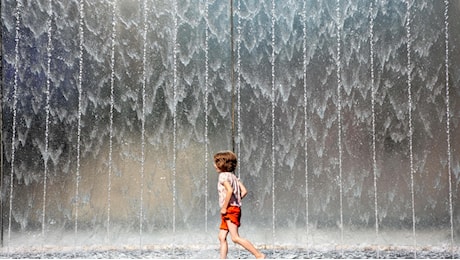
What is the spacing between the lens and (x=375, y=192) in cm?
795

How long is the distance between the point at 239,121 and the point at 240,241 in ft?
9.93

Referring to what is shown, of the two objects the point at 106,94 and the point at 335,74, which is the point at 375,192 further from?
the point at 106,94

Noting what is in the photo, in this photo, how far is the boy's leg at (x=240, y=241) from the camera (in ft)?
17.4

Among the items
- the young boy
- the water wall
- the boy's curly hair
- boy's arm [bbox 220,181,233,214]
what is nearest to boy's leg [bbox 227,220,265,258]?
the young boy

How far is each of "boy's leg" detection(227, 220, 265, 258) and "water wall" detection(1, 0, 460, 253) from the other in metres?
2.53

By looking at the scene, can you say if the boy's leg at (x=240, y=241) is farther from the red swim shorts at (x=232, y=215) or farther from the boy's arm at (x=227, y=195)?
the boy's arm at (x=227, y=195)

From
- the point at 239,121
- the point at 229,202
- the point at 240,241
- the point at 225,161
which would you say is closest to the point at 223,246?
the point at 240,241

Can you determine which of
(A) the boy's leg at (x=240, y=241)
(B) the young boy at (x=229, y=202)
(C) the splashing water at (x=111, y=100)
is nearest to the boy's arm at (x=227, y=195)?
(B) the young boy at (x=229, y=202)

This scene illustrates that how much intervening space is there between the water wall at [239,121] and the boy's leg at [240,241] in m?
2.53

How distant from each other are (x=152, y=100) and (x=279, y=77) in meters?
1.72

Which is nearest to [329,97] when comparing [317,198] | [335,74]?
[335,74]

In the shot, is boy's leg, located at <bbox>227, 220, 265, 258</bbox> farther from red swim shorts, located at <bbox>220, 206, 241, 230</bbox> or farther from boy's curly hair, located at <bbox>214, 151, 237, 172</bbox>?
boy's curly hair, located at <bbox>214, 151, 237, 172</bbox>

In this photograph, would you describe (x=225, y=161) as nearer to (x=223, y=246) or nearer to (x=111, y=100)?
(x=223, y=246)

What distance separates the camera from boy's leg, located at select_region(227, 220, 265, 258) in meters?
5.31
